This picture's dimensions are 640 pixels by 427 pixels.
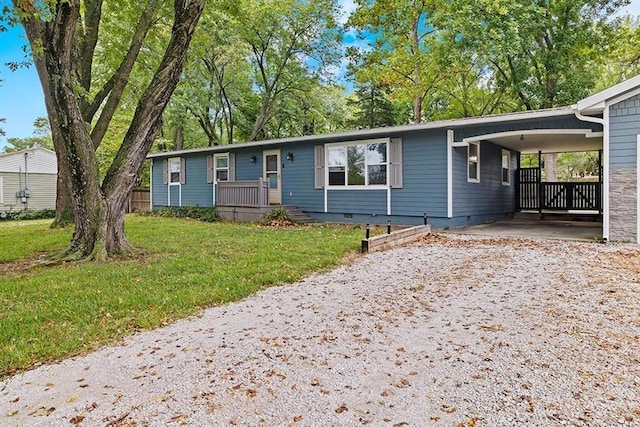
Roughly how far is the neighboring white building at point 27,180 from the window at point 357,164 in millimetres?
14757

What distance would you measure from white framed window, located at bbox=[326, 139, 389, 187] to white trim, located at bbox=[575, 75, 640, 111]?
14.9 ft

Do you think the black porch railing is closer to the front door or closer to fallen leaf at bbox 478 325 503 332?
the front door

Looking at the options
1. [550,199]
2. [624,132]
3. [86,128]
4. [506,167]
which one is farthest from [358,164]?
[550,199]

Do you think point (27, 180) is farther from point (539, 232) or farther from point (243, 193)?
point (539, 232)

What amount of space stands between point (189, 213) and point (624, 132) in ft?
43.2

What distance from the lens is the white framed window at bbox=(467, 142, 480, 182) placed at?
1065 centimetres

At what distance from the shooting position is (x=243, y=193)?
43.2 feet

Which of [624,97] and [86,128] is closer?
[86,128]

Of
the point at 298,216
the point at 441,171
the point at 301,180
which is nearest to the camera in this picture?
the point at 441,171

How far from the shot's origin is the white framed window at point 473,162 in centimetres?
1065

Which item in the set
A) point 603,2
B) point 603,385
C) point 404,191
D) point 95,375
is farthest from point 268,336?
point 603,2

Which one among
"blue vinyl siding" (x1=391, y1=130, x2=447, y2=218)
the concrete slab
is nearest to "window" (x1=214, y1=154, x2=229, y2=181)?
"blue vinyl siding" (x1=391, y1=130, x2=447, y2=218)

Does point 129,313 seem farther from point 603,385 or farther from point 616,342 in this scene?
point 616,342

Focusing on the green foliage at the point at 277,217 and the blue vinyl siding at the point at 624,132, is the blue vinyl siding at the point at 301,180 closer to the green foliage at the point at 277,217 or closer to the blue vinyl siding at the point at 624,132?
the green foliage at the point at 277,217
